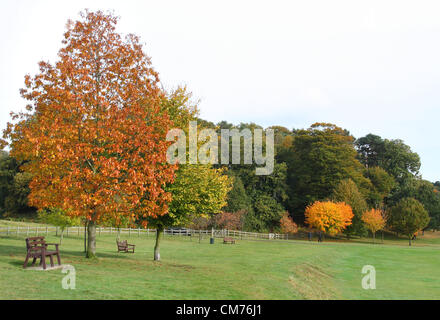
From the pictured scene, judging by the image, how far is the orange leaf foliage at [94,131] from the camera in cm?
1623

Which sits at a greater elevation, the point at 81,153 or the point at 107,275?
the point at 81,153

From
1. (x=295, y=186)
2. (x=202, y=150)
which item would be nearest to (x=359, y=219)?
(x=295, y=186)

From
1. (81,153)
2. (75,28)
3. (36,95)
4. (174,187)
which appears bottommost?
(174,187)

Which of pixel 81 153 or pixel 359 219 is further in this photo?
pixel 359 219

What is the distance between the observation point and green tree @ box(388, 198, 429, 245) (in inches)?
2667

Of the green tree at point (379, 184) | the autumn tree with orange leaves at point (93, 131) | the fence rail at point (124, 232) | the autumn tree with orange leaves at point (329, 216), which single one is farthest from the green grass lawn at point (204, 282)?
the green tree at point (379, 184)

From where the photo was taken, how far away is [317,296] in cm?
1524

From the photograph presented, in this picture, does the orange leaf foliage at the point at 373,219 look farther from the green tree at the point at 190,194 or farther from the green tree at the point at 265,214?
the green tree at the point at 190,194

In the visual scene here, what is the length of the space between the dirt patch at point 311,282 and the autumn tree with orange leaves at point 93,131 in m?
7.25

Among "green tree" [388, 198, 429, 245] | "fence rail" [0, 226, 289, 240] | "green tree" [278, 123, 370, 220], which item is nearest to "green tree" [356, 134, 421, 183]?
"green tree" [278, 123, 370, 220]

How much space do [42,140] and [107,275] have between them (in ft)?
20.0

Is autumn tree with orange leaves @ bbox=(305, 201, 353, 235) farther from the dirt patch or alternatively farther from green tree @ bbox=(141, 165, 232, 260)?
green tree @ bbox=(141, 165, 232, 260)
